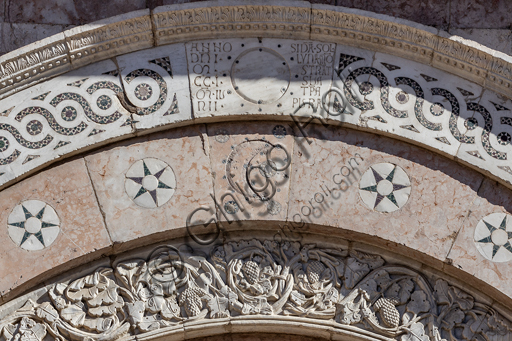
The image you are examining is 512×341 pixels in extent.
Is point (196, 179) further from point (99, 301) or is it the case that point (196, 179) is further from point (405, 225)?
point (405, 225)

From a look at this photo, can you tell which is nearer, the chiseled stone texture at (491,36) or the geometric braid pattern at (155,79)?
the geometric braid pattern at (155,79)

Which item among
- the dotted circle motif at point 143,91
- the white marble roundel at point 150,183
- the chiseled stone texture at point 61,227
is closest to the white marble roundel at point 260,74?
the dotted circle motif at point 143,91

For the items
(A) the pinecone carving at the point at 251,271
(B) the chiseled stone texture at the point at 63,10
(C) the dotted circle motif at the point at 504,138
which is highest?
(B) the chiseled stone texture at the point at 63,10

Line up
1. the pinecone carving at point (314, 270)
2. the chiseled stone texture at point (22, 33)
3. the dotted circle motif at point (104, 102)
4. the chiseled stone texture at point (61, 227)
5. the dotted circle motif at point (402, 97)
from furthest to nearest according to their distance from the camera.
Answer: the chiseled stone texture at point (22, 33), the dotted circle motif at point (402, 97), the dotted circle motif at point (104, 102), the pinecone carving at point (314, 270), the chiseled stone texture at point (61, 227)

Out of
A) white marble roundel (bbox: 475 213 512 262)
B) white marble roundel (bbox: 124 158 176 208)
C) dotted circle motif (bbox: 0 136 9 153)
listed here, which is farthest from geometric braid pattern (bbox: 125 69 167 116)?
white marble roundel (bbox: 475 213 512 262)

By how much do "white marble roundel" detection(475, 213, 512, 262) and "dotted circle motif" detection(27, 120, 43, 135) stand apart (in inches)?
131

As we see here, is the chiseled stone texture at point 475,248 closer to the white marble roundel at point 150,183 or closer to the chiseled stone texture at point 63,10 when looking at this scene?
the white marble roundel at point 150,183

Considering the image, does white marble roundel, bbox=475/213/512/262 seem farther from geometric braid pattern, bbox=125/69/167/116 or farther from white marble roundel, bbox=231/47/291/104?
geometric braid pattern, bbox=125/69/167/116

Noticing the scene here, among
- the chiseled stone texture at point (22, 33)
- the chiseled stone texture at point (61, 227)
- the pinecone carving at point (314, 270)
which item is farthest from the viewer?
the chiseled stone texture at point (22, 33)

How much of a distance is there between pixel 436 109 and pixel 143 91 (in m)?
2.24

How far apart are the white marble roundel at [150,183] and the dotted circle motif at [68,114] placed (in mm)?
579

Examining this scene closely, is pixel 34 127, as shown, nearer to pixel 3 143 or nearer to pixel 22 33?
pixel 3 143

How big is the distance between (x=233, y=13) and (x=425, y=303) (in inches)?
104

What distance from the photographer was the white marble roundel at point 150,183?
6.89 metres
